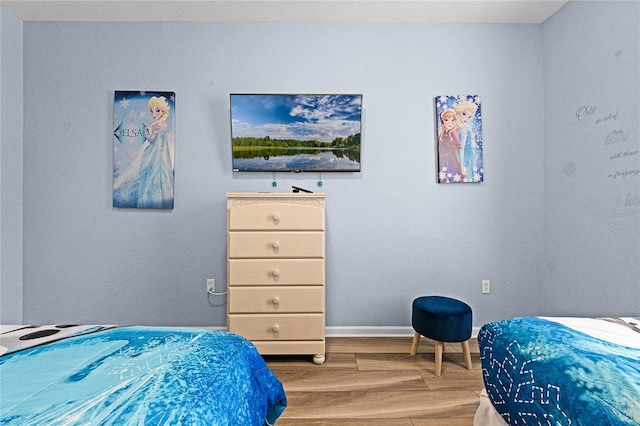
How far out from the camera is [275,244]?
7.68 ft

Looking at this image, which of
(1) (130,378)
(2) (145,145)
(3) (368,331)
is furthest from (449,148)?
(1) (130,378)

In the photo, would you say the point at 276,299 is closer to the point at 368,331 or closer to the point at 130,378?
the point at 368,331

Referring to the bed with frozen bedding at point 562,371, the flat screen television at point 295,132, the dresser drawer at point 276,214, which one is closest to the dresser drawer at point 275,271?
the dresser drawer at point 276,214

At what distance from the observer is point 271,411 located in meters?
1.10

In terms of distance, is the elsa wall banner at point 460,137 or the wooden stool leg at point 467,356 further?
the elsa wall banner at point 460,137

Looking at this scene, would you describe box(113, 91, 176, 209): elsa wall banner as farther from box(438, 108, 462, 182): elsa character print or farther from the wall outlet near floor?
box(438, 108, 462, 182): elsa character print

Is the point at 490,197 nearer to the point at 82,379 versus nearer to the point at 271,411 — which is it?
the point at 271,411

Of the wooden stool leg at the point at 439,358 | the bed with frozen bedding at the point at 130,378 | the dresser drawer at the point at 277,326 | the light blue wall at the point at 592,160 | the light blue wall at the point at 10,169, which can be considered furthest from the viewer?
the light blue wall at the point at 10,169

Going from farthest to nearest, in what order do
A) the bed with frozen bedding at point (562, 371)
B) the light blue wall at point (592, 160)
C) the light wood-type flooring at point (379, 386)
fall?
the light blue wall at point (592, 160)
the light wood-type flooring at point (379, 386)
the bed with frozen bedding at point (562, 371)

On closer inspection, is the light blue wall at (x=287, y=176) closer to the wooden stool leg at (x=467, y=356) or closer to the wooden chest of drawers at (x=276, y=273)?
the wooden chest of drawers at (x=276, y=273)

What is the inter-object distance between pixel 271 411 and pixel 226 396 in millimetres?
423

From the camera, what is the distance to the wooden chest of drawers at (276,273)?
2332mm

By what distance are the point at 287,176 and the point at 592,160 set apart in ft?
7.06

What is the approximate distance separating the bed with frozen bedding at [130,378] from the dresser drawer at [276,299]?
128 centimetres
